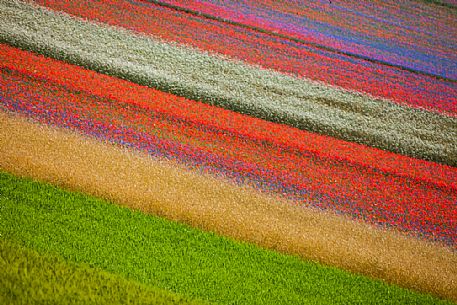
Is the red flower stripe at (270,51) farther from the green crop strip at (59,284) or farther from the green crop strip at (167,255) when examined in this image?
the green crop strip at (59,284)

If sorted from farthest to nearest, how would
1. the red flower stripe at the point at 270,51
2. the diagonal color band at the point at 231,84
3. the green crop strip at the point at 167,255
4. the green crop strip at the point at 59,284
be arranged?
the red flower stripe at the point at 270,51 → the diagonal color band at the point at 231,84 → the green crop strip at the point at 167,255 → the green crop strip at the point at 59,284

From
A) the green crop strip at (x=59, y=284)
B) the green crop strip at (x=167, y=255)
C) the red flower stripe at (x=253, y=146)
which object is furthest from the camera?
the red flower stripe at (x=253, y=146)

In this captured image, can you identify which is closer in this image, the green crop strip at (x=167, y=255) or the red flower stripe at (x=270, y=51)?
the green crop strip at (x=167, y=255)

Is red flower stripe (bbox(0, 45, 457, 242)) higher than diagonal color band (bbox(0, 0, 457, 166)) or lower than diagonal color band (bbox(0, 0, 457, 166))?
lower

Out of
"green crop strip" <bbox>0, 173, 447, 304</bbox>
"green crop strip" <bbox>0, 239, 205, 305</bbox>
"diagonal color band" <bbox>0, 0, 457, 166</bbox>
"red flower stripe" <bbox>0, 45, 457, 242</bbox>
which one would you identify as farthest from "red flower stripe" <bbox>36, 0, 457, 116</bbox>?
"green crop strip" <bbox>0, 239, 205, 305</bbox>

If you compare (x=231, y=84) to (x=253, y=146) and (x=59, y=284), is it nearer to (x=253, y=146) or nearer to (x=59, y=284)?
(x=253, y=146)

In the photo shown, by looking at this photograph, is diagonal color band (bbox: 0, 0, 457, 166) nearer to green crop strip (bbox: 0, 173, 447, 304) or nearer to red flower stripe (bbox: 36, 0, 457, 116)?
red flower stripe (bbox: 36, 0, 457, 116)

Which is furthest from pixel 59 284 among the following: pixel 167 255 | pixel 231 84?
pixel 231 84

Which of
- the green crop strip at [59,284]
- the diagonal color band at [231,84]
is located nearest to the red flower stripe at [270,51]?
the diagonal color band at [231,84]
